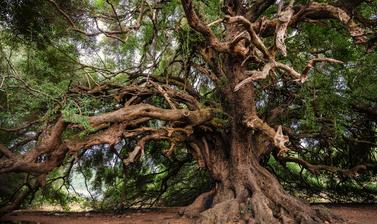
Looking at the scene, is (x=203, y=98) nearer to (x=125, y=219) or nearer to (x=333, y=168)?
(x=125, y=219)

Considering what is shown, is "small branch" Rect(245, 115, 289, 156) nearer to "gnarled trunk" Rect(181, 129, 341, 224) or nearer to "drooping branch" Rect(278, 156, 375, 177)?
"gnarled trunk" Rect(181, 129, 341, 224)

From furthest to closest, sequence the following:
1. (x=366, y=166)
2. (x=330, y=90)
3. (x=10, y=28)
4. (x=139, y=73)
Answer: (x=366, y=166), (x=139, y=73), (x=330, y=90), (x=10, y=28)

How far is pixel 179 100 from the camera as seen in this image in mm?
8141

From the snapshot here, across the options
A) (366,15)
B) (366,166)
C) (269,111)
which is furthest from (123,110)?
(366,166)

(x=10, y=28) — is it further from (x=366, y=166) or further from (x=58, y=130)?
(x=366, y=166)

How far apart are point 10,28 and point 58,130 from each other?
222 cm

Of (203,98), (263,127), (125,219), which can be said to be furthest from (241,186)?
(125,219)

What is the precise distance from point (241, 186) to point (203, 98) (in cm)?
232

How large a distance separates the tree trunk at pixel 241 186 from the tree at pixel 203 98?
23 mm

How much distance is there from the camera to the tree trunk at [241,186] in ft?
22.0

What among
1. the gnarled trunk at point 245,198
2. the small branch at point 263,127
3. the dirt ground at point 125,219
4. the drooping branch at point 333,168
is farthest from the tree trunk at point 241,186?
the drooping branch at point 333,168

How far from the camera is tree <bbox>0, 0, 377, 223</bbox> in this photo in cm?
589

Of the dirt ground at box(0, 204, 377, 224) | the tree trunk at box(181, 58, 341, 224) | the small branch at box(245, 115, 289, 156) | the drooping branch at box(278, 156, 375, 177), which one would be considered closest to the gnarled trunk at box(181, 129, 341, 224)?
the tree trunk at box(181, 58, 341, 224)

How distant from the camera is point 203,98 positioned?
8656 mm
